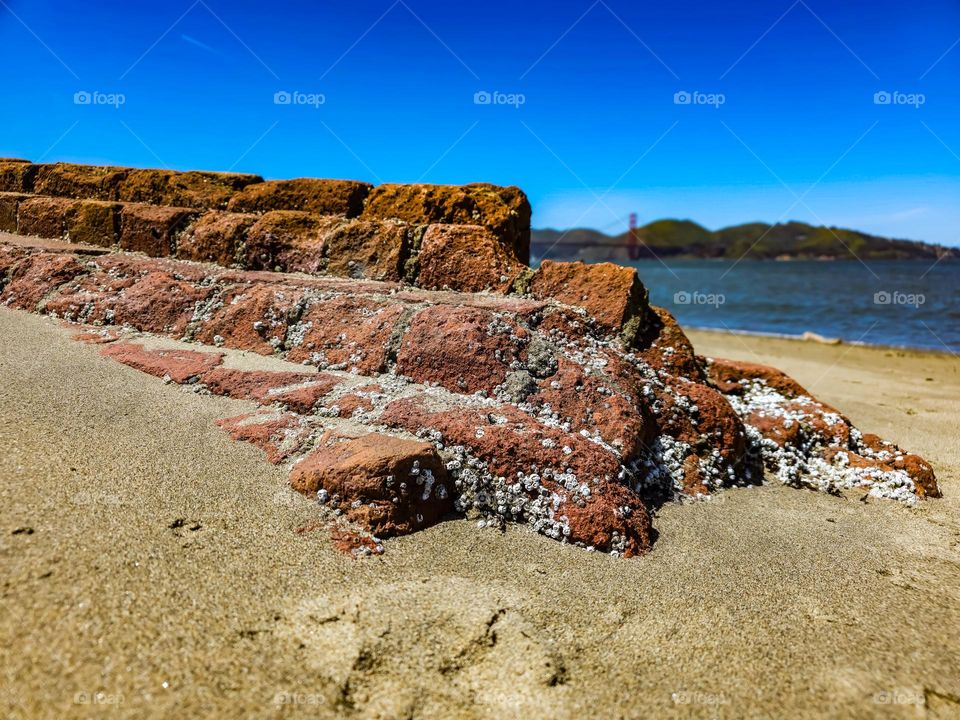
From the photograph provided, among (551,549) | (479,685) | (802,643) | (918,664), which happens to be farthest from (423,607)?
(918,664)

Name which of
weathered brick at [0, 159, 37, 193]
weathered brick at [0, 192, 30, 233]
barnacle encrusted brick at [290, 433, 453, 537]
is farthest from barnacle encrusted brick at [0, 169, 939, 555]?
→ weathered brick at [0, 159, 37, 193]

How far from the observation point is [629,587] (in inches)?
96.1

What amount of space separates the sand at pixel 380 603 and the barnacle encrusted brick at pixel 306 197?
73.0 inches

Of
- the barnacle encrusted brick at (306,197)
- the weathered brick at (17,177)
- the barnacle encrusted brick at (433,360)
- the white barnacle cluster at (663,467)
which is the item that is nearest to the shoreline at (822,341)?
the barnacle encrusted brick at (433,360)

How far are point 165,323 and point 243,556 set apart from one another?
217 cm

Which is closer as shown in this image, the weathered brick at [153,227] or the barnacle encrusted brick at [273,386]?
the barnacle encrusted brick at [273,386]

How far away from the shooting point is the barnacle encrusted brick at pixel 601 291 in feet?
12.1

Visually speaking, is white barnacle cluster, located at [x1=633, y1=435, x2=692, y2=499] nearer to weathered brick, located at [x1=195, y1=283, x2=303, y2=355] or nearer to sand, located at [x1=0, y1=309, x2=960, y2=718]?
sand, located at [x1=0, y1=309, x2=960, y2=718]

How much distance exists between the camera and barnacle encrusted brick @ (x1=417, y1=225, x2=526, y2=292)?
3848 mm

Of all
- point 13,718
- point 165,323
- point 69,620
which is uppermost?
point 165,323

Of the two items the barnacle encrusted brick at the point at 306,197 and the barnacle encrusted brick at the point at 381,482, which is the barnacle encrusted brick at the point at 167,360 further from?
the barnacle encrusted brick at the point at 306,197

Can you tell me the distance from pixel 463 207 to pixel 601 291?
117 centimetres

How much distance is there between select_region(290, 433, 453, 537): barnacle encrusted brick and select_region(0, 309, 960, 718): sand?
0.09 m

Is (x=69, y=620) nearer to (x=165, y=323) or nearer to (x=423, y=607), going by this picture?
(x=423, y=607)
